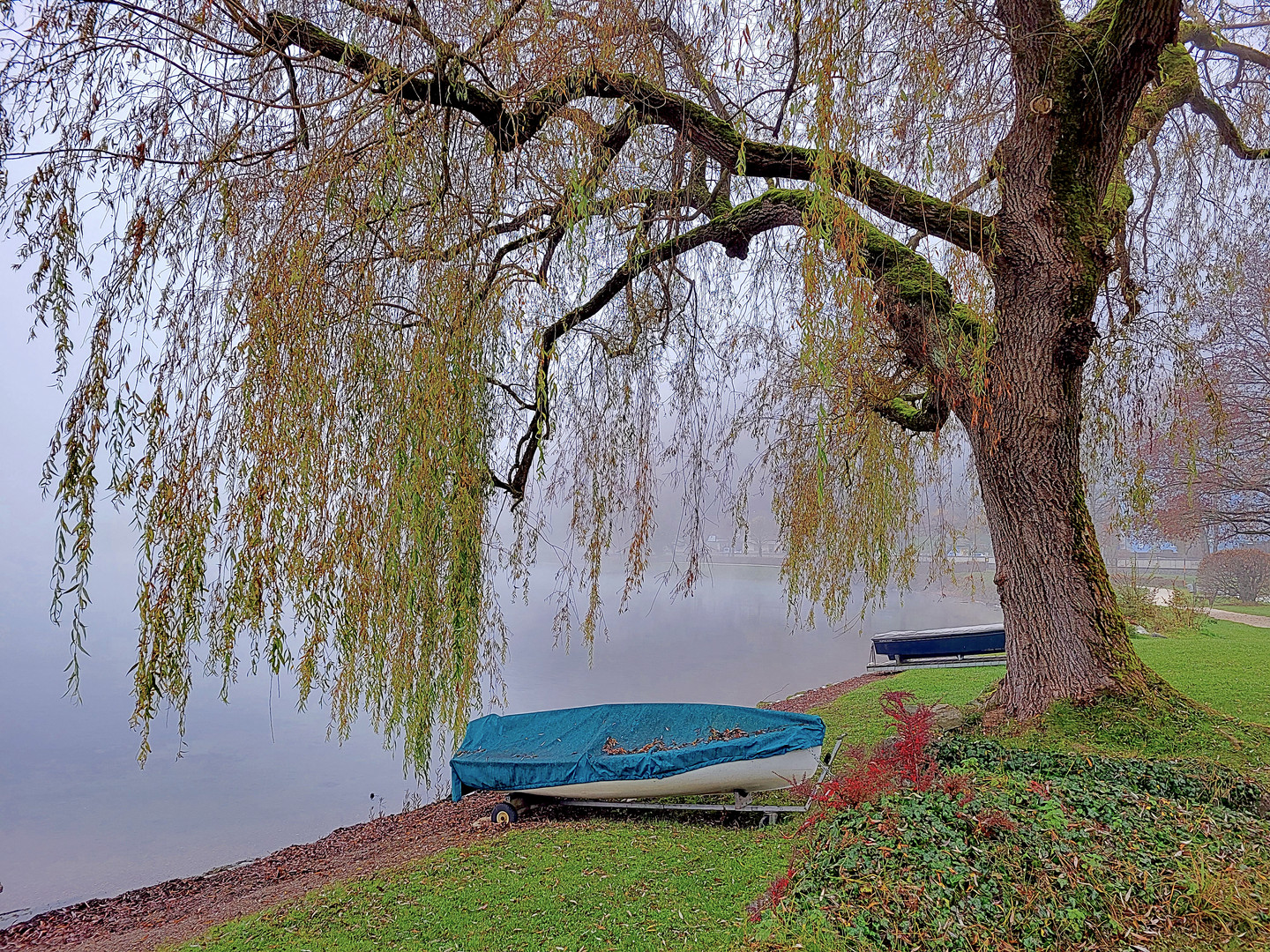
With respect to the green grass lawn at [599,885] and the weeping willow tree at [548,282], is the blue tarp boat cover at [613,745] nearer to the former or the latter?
the green grass lawn at [599,885]

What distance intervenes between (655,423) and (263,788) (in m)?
5.55

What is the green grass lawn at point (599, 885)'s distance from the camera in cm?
271

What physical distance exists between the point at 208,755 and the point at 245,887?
11.8 feet

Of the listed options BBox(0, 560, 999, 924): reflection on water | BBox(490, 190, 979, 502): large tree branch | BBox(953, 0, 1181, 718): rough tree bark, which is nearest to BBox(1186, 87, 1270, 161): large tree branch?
BBox(953, 0, 1181, 718): rough tree bark

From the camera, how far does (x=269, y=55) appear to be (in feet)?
8.48

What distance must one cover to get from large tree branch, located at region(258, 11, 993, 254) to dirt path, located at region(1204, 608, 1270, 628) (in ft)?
38.0

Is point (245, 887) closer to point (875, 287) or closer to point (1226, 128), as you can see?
point (875, 287)

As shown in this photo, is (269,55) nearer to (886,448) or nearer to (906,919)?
(906,919)

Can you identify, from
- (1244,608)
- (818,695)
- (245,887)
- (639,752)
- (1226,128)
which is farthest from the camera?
(1244,608)

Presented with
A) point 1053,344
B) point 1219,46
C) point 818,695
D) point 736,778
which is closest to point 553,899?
point 736,778

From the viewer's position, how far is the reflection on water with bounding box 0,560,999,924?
5.59 m

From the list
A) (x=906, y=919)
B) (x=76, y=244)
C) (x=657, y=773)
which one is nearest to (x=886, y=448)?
(x=657, y=773)

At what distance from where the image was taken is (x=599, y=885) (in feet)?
10.3

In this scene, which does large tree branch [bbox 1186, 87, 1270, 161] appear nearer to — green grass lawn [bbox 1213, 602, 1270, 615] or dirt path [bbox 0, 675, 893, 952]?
dirt path [bbox 0, 675, 893, 952]
